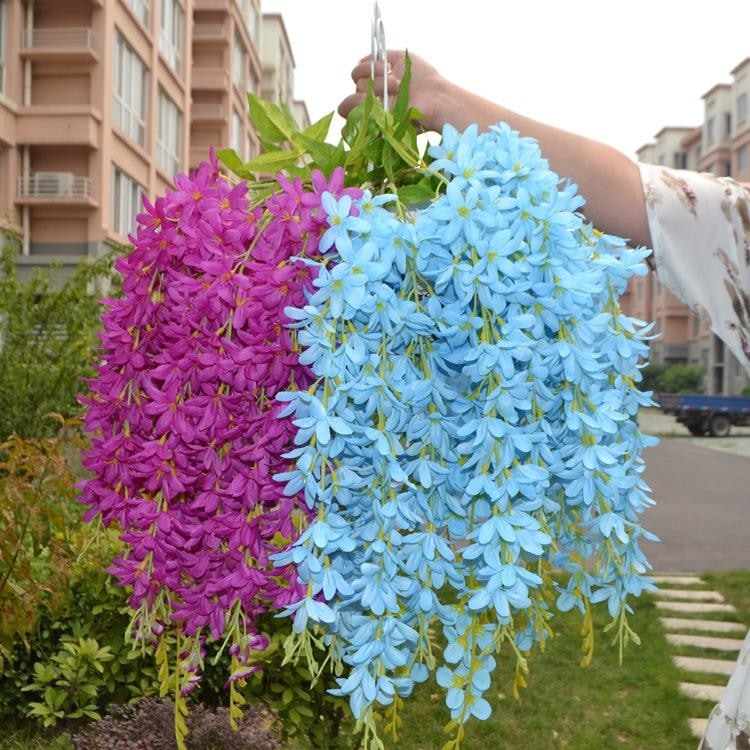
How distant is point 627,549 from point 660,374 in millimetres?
55961

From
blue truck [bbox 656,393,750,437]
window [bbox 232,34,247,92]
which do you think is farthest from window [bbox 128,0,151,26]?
blue truck [bbox 656,393,750,437]

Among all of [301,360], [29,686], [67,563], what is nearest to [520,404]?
[301,360]

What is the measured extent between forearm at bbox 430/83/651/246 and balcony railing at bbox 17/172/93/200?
20444 mm

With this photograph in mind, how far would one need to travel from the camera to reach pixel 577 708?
5.08 meters

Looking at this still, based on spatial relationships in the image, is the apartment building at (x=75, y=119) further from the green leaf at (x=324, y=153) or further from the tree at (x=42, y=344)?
the green leaf at (x=324, y=153)

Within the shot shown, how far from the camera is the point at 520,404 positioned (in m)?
1.08

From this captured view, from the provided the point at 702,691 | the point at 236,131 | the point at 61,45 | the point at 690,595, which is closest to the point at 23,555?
the point at 702,691

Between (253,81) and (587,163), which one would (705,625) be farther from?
(253,81)

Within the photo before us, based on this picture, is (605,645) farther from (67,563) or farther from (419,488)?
(419,488)

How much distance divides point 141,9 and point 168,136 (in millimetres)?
4044

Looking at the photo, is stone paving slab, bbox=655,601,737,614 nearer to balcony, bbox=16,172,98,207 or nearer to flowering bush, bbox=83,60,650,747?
flowering bush, bbox=83,60,650,747

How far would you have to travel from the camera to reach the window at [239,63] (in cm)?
3541

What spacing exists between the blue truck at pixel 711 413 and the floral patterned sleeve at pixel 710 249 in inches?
1102

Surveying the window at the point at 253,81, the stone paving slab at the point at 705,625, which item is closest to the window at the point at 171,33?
the window at the point at 253,81
